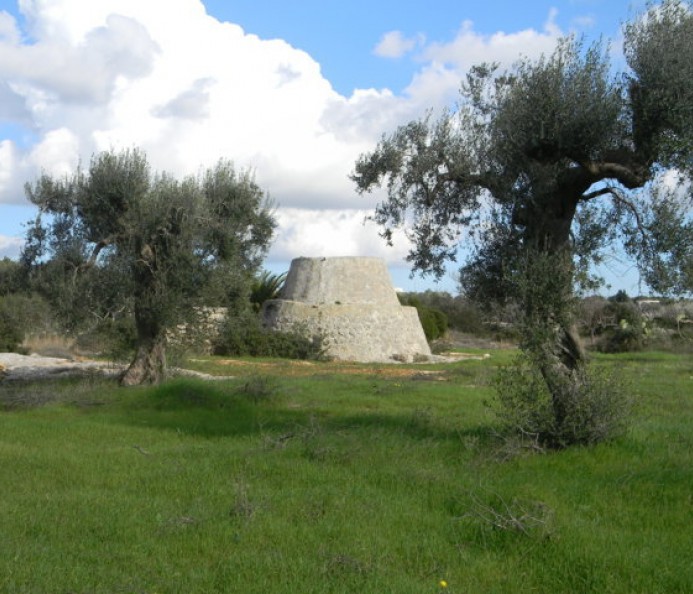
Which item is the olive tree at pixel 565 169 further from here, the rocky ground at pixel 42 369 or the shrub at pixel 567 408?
the rocky ground at pixel 42 369

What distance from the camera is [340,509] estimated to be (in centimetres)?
716

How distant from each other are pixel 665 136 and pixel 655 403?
7.08 meters

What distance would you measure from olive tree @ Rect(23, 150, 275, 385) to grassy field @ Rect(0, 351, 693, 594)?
4.37 meters

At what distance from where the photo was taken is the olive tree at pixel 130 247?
16.3 m

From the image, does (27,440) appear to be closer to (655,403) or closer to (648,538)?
(648,538)

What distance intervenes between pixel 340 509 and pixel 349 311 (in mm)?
26745

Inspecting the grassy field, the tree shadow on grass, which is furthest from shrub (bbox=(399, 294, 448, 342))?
the grassy field

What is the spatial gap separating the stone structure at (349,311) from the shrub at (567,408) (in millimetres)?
23791

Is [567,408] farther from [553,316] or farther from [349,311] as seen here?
[349,311]

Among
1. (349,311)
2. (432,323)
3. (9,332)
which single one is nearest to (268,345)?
(349,311)

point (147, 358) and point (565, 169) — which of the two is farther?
point (147, 358)

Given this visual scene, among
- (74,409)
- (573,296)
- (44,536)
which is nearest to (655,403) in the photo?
(573,296)

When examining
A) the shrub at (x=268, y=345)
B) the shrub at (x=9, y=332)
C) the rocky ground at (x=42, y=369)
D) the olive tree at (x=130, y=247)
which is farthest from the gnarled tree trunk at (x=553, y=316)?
the shrub at (x=9, y=332)

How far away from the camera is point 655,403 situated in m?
14.6
